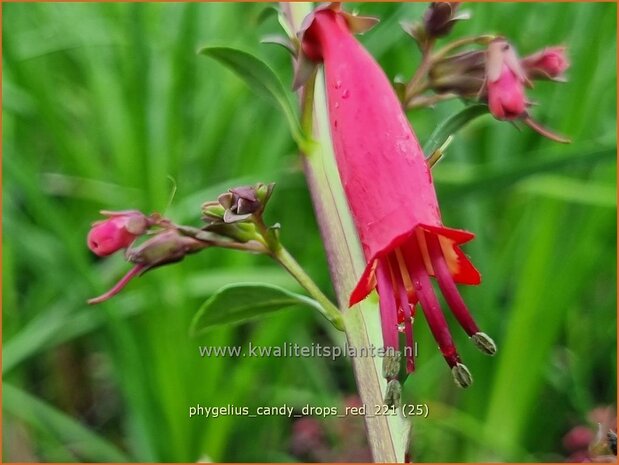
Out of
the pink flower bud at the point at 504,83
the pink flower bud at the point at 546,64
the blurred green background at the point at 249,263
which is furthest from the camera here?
the blurred green background at the point at 249,263

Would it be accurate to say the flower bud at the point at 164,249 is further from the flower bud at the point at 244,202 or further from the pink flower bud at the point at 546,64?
the pink flower bud at the point at 546,64

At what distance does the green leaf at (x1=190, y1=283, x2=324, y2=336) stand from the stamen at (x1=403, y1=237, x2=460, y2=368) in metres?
0.13

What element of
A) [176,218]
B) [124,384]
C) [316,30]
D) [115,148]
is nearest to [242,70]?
[316,30]

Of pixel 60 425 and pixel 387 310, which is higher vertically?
pixel 387 310

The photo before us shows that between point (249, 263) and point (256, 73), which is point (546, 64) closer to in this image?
point (256, 73)

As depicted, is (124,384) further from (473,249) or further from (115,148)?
(473,249)

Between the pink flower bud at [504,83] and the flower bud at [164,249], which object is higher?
the pink flower bud at [504,83]

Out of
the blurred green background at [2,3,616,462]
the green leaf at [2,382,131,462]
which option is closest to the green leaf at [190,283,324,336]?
the blurred green background at [2,3,616,462]

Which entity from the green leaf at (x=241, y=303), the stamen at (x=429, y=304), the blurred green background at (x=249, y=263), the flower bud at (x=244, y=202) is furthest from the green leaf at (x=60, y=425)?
the stamen at (x=429, y=304)

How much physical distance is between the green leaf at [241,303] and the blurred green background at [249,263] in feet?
2.30

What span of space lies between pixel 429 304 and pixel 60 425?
126 cm

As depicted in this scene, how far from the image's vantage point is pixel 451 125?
26.1 inches

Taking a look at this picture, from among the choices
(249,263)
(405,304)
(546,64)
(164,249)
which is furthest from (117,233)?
(249,263)

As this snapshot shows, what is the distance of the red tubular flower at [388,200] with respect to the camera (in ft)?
1.68
